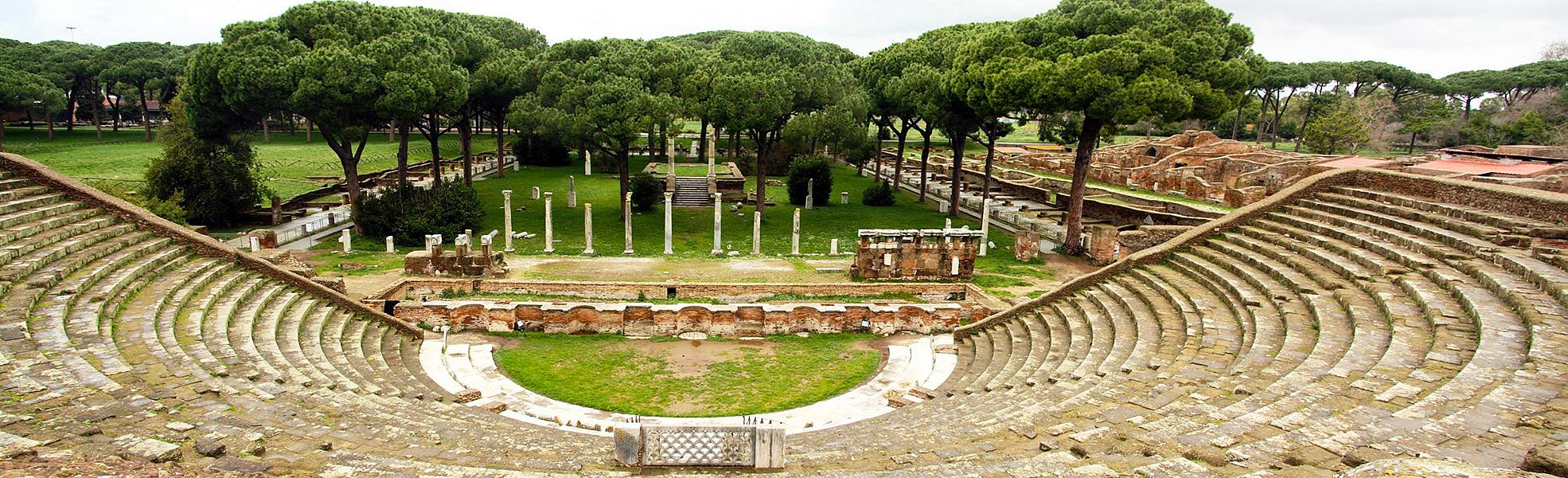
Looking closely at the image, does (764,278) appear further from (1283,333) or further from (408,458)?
(408,458)

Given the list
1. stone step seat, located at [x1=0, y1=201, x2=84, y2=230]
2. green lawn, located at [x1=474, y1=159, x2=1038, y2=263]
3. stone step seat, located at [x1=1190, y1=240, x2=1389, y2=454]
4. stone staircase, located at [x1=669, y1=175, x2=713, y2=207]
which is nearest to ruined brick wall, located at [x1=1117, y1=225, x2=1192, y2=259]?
green lawn, located at [x1=474, y1=159, x2=1038, y2=263]

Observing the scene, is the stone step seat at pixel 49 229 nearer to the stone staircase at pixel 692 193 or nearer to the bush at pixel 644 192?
the bush at pixel 644 192

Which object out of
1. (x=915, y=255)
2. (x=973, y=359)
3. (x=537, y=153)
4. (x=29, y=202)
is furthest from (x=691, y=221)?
(x=537, y=153)

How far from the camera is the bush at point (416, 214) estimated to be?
89.4 feet

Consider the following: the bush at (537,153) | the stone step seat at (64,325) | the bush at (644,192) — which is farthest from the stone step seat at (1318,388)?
the bush at (537,153)

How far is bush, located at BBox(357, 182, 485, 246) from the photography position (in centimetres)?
2723

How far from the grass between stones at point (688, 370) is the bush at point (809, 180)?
20164mm

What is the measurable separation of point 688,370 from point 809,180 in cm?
2292

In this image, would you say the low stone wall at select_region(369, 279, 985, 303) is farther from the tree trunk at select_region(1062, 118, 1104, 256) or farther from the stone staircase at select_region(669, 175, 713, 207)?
the stone staircase at select_region(669, 175, 713, 207)

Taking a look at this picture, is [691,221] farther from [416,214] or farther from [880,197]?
[416,214]

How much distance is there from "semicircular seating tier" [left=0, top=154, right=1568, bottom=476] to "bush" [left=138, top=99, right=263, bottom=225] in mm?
11268

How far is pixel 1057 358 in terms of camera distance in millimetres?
14562

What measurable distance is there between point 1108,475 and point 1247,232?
1361 cm

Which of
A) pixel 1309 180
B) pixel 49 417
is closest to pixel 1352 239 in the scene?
pixel 1309 180
